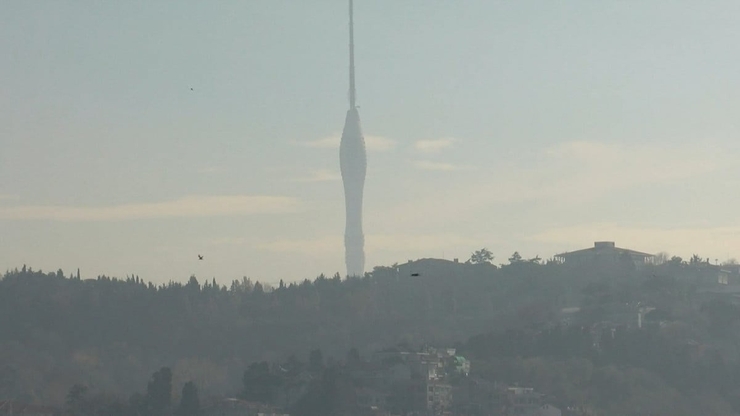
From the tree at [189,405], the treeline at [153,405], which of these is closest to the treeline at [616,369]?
the tree at [189,405]

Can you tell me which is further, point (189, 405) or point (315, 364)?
point (315, 364)

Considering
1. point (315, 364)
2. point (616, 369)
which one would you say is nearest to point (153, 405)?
point (315, 364)

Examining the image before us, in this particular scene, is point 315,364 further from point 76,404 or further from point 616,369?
point 616,369

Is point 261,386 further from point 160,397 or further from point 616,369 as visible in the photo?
point 616,369

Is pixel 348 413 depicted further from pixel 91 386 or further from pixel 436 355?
pixel 91 386

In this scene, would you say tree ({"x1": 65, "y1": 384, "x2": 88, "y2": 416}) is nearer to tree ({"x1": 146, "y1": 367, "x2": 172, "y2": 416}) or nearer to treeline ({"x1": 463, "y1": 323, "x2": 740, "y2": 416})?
tree ({"x1": 146, "y1": 367, "x2": 172, "y2": 416})

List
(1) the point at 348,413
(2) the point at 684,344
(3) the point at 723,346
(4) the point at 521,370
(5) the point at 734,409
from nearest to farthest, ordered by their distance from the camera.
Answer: (1) the point at 348,413
(5) the point at 734,409
(4) the point at 521,370
(2) the point at 684,344
(3) the point at 723,346

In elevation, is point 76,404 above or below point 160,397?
below

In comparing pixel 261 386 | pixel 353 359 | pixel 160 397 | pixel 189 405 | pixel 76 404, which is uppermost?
pixel 353 359

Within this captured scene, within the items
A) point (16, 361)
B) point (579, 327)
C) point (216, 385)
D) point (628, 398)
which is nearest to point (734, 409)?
point (628, 398)

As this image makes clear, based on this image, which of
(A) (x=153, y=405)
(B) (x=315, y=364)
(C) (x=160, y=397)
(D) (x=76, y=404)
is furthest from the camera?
(B) (x=315, y=364)

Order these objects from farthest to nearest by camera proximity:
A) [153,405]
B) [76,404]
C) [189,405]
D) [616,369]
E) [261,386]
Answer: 1. [616,369]
2. [261,386]
3. [76,404]
4. [189,405]
5. [153,405]
